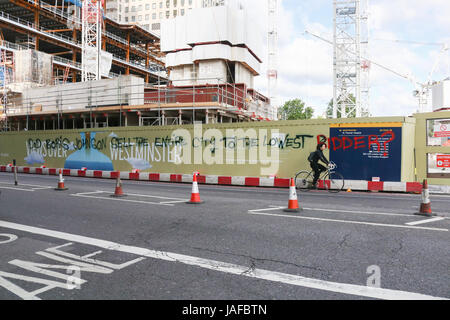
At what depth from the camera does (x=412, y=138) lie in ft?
39.4

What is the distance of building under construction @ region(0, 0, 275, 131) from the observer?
2147 cm

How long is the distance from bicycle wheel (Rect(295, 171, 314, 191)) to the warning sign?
4.59 meters

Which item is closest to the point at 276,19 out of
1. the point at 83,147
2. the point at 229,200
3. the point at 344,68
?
the point at 344,68

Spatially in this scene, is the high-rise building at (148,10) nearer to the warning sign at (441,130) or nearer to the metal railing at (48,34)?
the metal railing at (48,34)

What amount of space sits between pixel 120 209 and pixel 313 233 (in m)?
4.71

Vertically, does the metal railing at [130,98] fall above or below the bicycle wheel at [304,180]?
above

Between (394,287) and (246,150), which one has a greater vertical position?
(246,150)

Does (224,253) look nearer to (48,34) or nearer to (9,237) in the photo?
(9,237)

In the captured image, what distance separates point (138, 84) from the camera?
2195 centimetres

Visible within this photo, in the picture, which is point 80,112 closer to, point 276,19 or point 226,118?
point 226,118

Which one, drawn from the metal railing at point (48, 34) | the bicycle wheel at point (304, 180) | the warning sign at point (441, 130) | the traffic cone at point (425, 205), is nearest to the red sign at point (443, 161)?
the warning sign at point (441, 130)

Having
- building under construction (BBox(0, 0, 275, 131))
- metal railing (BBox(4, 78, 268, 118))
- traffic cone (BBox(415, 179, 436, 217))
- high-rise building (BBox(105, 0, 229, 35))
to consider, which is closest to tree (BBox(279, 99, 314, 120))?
high-rise building (BBox(105, 0, 229, 35))

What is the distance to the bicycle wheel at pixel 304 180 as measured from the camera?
12.5 metres

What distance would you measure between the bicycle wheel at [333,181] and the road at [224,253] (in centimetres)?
429
